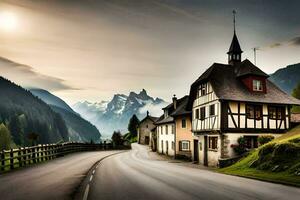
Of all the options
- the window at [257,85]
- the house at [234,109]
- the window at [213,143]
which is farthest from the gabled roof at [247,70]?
the window at [213,143]

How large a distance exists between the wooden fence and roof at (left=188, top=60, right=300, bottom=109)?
1750cm

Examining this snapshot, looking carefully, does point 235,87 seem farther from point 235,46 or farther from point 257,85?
point 235,46

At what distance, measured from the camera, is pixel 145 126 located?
320 feet

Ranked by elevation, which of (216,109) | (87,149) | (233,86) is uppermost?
(233,86)

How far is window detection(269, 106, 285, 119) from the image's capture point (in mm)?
34344

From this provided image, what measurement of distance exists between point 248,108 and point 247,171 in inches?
447

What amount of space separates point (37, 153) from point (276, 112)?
24080 mm

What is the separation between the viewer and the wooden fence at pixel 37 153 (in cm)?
2313

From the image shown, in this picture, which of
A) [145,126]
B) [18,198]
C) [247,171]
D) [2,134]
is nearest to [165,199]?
[18,198]

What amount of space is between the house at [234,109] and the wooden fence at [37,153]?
1647 centimetres

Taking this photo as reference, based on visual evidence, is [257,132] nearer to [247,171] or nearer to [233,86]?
[233,86]

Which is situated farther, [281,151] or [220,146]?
[220,146]

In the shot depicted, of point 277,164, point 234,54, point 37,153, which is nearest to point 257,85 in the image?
point 234,54

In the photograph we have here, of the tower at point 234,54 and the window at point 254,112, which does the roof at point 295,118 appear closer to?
the window at point 254,112
